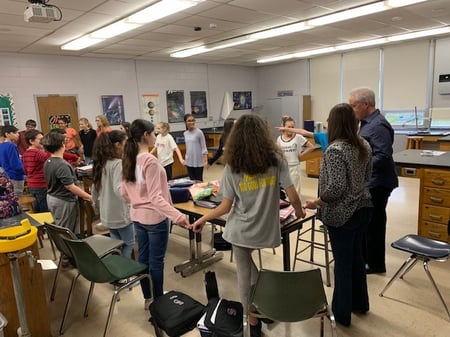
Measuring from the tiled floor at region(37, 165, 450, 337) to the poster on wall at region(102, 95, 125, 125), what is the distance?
4428 millimetres

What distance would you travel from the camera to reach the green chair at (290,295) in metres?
1.57

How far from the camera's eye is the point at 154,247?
2324 mm

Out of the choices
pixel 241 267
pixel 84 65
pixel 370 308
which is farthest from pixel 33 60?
pixel 370 308

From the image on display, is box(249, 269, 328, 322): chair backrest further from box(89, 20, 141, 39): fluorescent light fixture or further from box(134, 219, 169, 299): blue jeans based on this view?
box(89, 20, 141, 39): fluorescent light fixture

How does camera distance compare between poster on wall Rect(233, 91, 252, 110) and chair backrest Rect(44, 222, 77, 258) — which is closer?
chair backrest Rect(44, 222, 77, 258)

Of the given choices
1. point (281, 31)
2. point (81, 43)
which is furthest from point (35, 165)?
point (281, 31)

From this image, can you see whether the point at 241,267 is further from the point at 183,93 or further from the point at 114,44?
the point at 183,93

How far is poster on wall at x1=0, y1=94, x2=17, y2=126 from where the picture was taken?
578cm

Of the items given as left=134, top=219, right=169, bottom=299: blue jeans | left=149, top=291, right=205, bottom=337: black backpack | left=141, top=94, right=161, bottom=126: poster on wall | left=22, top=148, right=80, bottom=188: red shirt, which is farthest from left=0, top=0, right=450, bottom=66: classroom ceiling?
left=149, top=291, right=205, bottom=337: black backpack

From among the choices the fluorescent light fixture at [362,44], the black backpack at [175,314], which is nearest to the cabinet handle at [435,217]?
the black backpack at [175,314]

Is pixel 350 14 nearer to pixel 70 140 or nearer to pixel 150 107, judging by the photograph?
pixel 70 140

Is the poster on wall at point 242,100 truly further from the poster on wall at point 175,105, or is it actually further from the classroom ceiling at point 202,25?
the classroom ceiling at point 202,25

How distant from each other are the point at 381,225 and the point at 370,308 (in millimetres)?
729

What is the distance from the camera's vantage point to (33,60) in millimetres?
6039
